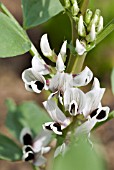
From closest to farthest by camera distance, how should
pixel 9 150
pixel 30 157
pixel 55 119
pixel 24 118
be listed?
1. pixel 55 119
2. pixel 30 157
3. pixel 9 150
4. pixel 24 118

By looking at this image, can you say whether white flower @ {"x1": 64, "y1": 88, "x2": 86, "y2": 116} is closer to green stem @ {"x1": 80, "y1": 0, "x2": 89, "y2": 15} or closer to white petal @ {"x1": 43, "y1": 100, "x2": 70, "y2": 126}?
white petal @ {"x1": 43, "y1": 100, "x2": 70, "y2": 126}

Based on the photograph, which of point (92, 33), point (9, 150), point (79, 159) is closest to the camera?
point (79, 159)

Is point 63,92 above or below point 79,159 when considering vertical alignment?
below

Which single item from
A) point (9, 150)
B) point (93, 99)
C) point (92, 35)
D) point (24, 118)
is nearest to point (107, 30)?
point (92, 35)

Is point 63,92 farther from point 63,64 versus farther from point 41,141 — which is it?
point 41,141

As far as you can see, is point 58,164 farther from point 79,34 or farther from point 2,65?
point 2,65

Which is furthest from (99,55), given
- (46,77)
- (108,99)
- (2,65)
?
(46,77)

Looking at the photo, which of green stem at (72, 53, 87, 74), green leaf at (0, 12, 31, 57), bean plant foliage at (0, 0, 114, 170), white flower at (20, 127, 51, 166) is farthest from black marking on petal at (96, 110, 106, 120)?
white flower at (20, 127, 51, 166)
